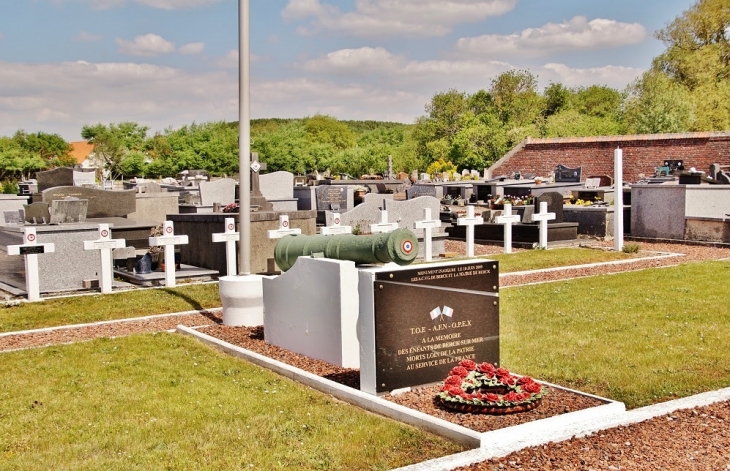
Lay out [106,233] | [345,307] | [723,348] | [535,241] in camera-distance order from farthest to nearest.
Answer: [535,241]
[106,233]
[723,348]
[345,307]

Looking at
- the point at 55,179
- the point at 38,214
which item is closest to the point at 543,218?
the point at 38,214

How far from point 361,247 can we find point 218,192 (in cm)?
1414

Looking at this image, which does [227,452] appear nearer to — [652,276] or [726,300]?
[726,300]

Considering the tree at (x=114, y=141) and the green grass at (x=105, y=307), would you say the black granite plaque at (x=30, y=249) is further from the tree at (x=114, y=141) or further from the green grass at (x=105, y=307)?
the tree at (x=114, y=141)

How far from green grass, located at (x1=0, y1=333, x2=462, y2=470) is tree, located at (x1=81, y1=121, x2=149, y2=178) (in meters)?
65.3

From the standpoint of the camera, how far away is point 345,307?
26.3 feet

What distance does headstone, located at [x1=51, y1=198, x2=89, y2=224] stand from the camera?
1480cm

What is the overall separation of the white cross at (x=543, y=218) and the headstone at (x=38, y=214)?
1037 cm

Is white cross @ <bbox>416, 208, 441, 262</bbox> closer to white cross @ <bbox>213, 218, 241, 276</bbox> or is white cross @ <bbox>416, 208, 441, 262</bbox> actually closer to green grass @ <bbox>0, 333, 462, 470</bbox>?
white cross @ <bbox>213, 218, 241, 276</bbox>

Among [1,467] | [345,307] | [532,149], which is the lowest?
[1,467]

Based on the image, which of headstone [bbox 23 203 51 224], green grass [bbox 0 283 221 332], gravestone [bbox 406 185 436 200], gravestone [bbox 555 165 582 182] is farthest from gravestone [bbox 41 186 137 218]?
gravestone [bbox 555 165 582 182]

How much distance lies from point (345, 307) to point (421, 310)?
1.32 meters

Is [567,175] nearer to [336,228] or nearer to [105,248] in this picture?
[336,228]

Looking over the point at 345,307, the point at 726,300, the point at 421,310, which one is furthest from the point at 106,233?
the point at 726,300
